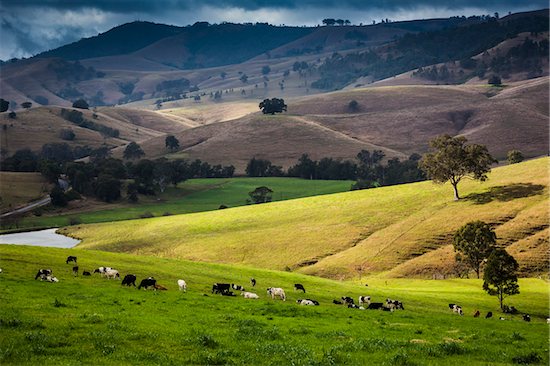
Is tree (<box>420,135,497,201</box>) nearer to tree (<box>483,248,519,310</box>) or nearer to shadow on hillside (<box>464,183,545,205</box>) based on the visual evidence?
shadow on hillside (<box>464,183,545,205</box>)

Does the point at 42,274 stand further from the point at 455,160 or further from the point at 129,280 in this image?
the point at 455,160

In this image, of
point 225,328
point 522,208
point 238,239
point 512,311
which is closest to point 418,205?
point 522,208

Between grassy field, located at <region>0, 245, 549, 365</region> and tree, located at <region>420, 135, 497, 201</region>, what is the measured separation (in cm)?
6522

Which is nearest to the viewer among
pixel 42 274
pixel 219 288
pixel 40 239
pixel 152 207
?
pixel 42 274

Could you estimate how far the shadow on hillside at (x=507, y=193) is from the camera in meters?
105

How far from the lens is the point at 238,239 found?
11150 centimetres

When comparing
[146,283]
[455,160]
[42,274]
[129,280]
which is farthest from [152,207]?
[42,274]

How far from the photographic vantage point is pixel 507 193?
10769 centimetres

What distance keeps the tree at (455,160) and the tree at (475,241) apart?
29749mm

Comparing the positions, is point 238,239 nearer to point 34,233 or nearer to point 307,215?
point 307,215

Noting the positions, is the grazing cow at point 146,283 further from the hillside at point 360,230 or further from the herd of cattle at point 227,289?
the hillside at point 360,230

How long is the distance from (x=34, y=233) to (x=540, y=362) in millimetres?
143321

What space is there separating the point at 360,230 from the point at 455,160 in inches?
870

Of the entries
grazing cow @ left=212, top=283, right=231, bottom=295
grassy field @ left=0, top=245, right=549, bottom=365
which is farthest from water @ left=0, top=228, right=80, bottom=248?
grazing cow @ left=212, top=283, right=231, bottom=295
